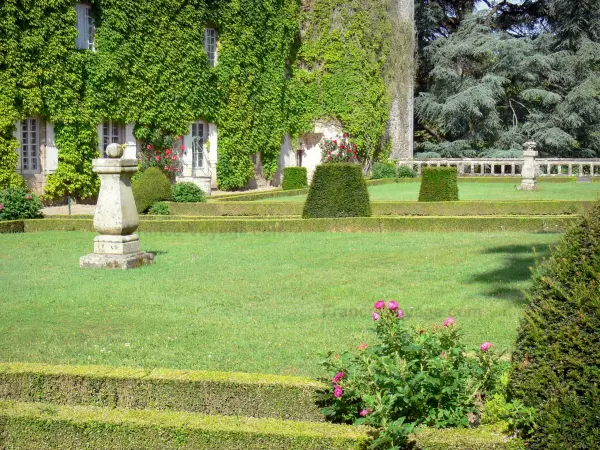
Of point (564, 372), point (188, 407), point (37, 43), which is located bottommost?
point (188, 407)

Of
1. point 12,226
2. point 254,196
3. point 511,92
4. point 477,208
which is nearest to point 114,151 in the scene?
point 12,226

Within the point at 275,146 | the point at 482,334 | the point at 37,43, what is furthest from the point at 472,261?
the point at 275,146

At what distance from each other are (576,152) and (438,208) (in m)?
20.1

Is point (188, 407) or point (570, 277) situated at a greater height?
point (570, 277)

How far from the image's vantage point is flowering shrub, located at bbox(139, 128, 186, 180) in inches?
851

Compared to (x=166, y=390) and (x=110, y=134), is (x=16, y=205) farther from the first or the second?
(x=166, y=390)

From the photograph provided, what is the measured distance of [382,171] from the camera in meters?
29.8

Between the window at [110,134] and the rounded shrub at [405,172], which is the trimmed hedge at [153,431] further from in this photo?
the rounded shrub at [405,172]

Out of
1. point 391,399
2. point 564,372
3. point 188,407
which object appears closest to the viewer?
point 564,372

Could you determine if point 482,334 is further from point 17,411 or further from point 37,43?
point 37,43

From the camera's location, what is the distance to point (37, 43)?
18.2 m

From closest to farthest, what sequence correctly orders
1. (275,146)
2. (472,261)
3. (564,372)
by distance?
1. (564,372)
2. (472,261)
3. (275,146)

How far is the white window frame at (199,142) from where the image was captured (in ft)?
78.2

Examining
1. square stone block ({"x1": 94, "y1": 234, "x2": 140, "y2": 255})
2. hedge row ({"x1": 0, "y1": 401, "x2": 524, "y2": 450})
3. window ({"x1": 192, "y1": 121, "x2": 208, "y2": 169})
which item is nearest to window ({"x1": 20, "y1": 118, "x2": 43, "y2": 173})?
window ({"x1": 192, "y1": 121, "x2": 208, "y2": 169})
